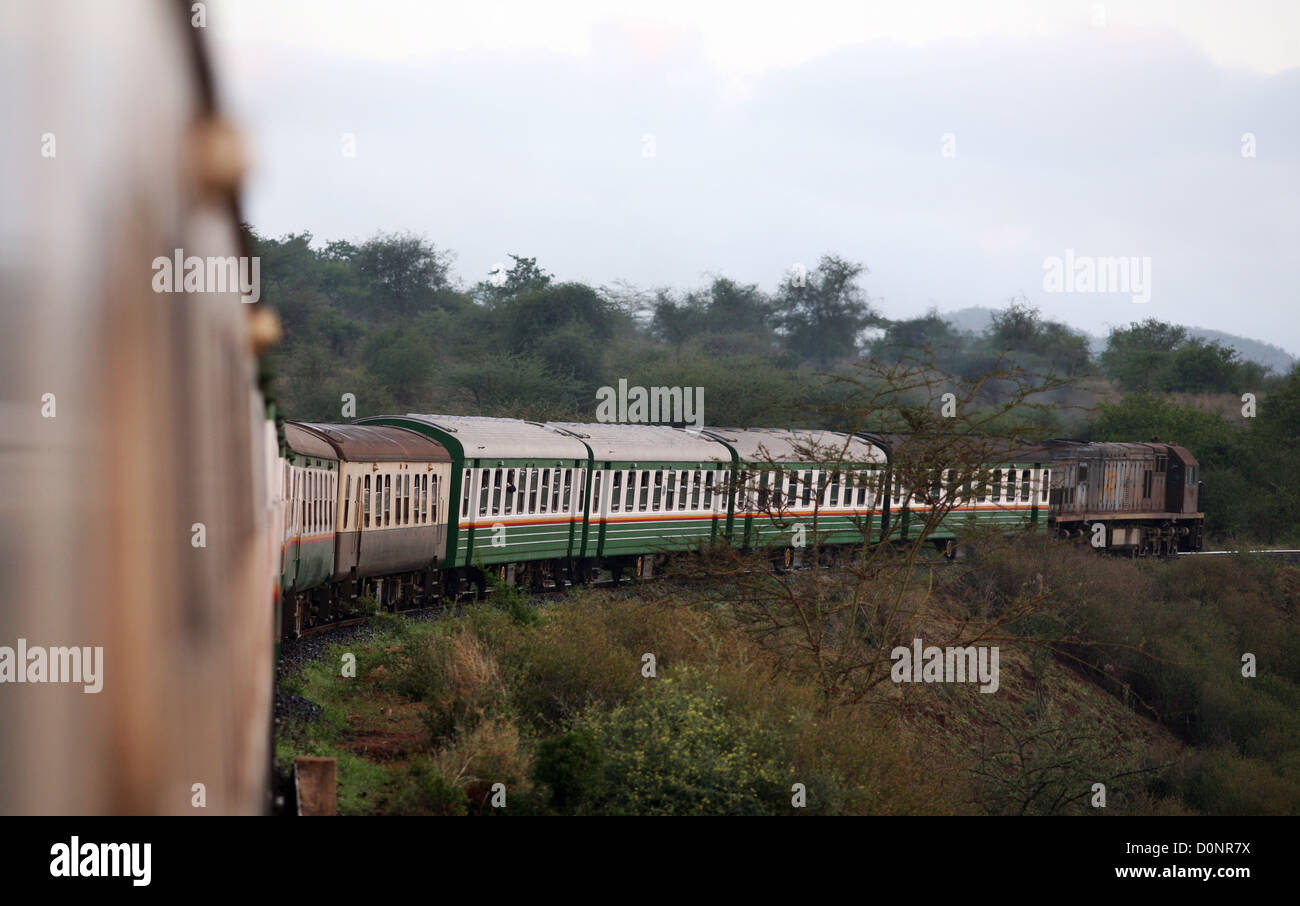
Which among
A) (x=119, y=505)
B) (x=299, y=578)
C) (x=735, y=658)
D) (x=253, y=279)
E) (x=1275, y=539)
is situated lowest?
(x=1275, y=539)

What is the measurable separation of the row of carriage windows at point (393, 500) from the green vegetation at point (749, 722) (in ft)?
5.13

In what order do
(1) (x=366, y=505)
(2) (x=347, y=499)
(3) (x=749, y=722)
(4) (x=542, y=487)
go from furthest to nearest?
(4) (x=542, y=487) → (1) (x=366, y=505) → (2) (x=347, y=499) → (3) (x=749, y=722)

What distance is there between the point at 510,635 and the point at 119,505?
12.8 metres

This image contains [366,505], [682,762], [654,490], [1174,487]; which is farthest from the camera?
[1174,487]

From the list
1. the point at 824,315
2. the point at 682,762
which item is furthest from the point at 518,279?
the point at 682,762

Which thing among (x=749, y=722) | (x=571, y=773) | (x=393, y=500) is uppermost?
(x=393, y=500)

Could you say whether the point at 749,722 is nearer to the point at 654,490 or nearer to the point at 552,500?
the point at 552,500

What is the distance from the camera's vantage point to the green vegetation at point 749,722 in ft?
31.7

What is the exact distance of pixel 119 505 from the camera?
1286 mm

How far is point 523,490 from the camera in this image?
20203 mm

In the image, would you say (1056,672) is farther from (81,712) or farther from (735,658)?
(81,712)

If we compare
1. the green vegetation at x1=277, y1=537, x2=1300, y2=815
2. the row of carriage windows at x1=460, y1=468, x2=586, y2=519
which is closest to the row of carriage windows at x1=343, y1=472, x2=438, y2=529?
the row of carriage windows at x1=460, y1=468, x2=586, y2=519

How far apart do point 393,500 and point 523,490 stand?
138 inches
